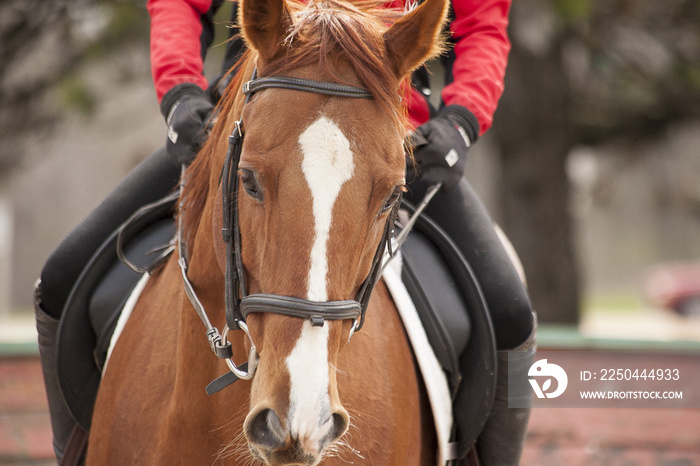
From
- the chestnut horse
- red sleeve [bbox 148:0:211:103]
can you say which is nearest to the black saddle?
the chestnut horse

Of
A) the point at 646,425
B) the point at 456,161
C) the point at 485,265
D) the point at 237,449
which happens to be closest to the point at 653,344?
the point at 646,425

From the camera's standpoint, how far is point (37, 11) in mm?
7613

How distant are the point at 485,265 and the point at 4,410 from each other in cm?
423

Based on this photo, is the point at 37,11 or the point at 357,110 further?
the point at 37,11

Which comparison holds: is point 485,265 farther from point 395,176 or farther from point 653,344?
point 653,344

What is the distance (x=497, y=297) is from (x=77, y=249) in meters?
1.62

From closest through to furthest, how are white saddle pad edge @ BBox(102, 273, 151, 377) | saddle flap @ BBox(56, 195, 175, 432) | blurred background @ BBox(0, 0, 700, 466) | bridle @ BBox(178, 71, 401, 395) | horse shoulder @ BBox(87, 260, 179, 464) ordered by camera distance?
bridle @ BBox(178, 71, 401, 395) → horse shoulder @ BBox(87, 260, 179, 464) → white saddle pad edge @ BBox(102, 273, 151, 377) → saddle flap @ BBox(56, 195, 175, 432) → blurred background @ BBox(0, 0, 700, 466)

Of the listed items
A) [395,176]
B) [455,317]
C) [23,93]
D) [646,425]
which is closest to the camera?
[395,176]

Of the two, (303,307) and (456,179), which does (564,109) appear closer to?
(456,179)

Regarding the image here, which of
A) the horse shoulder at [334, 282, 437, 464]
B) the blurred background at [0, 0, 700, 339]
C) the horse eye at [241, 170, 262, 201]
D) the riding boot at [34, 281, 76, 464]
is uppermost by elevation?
→ the blurred background at [0, 0, 700, 339]

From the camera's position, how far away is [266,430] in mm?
1706

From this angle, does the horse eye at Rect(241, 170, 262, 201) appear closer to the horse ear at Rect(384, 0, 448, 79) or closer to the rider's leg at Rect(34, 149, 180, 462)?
the horse ear at Rect(384, 0, 448, 79)

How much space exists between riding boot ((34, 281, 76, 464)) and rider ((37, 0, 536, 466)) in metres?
0.03

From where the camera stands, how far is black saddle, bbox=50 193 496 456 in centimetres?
269
